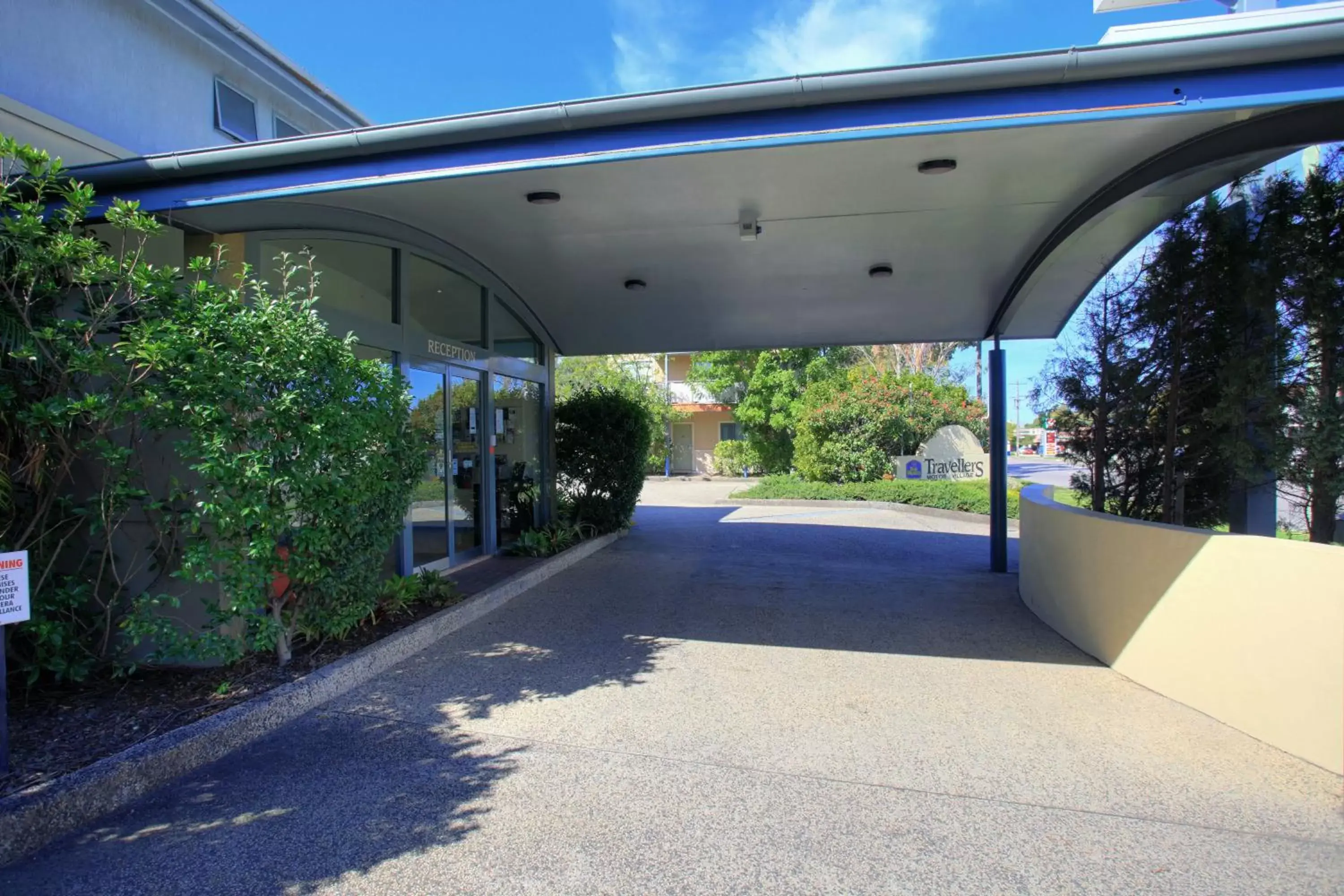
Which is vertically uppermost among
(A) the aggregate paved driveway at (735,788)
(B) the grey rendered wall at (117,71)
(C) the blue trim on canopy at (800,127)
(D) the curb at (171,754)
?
(B) the grey rendered wall at (117,71)

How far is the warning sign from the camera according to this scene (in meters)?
3.20

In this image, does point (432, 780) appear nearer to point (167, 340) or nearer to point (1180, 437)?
point (167, 340)

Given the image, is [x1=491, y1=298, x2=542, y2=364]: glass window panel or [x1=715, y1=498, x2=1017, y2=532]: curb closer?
[x1=491, y1=298, x2=542, y2=364]: glass window panel

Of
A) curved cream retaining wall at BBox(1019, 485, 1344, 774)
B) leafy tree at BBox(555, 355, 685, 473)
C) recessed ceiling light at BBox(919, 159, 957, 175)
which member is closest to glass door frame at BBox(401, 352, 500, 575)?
recessed ceiling light at BBox(919, 159, 957, 175)

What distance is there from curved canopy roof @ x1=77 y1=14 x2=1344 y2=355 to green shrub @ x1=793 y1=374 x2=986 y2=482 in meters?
10.2

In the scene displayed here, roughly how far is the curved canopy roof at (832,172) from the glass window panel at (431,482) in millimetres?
1517

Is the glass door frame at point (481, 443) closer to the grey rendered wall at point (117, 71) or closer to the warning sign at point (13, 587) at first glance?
the grey rendered wall at point (117, 71)

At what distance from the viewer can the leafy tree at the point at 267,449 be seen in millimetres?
3953

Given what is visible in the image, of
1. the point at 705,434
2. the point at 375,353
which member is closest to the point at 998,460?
the point at 375,353

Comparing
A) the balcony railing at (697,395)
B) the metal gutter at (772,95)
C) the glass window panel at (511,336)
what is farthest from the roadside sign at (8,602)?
the balcony railing at (697,395)

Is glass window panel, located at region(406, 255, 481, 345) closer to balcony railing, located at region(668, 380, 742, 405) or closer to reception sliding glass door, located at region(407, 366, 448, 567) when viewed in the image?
reception sliding glass door, located at region(407, 366, 448, 567)

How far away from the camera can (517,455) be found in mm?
9781

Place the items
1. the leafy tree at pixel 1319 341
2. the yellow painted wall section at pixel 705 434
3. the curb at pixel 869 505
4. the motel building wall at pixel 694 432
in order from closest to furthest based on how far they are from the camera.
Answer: the leafy tree at pixel 1319 341 → the curb at pixel 869 505 → the motel building wall at pixel 694 432 → the yellow painted wall section at pixel 705 434

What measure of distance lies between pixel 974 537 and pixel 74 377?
11.9 m
